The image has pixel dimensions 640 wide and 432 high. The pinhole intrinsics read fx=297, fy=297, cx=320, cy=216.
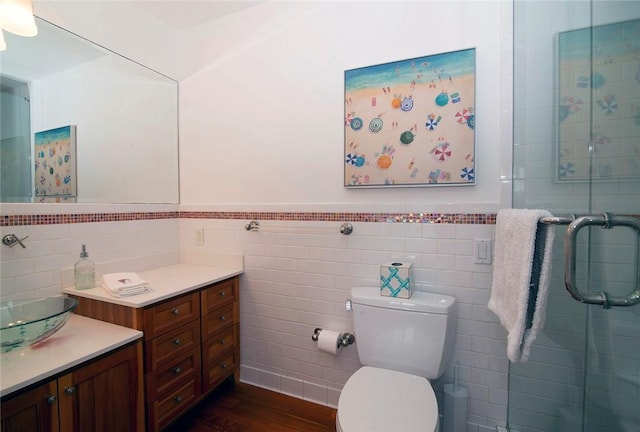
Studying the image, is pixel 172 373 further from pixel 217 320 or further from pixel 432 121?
pixel 432 121

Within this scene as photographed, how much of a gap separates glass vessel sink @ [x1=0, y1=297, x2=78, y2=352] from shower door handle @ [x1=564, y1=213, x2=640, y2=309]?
1.76 meters

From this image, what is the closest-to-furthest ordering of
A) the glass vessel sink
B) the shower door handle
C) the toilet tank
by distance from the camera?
the shower door handle, the glass vessel sink, the toilet tank

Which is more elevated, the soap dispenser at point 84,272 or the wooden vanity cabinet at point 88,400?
the soap dispenser at point 84,272

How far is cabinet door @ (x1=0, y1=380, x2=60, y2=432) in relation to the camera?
92cm

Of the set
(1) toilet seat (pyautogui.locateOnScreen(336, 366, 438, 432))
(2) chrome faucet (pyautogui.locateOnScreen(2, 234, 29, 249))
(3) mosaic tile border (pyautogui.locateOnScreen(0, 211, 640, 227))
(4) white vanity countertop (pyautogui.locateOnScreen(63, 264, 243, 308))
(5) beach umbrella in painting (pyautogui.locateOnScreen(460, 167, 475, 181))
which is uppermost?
(5) beach umbrella in painting (pyautogui.locateOnScreen(460, 167, 475, 181))

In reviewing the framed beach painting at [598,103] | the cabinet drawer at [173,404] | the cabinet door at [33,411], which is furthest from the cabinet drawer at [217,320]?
the framed beach painting at [598,103]

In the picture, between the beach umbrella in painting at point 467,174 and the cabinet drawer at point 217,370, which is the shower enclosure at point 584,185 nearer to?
the beach umbrella in painting at point 467,174

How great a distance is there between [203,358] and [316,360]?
659 millimetres

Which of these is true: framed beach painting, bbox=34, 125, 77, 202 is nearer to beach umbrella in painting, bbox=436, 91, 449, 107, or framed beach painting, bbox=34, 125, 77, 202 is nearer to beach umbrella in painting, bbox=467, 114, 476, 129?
beach umbrella in painting, bbox=436, 91, 449, 107

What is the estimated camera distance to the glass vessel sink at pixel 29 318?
3.34 ft

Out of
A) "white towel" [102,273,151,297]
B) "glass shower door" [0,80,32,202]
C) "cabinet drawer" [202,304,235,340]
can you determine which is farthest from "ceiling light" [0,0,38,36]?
"cabinet drawer" [202,304,235,340]

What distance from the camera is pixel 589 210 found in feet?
3.29

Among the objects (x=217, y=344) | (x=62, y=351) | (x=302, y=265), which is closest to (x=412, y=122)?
(x=302, y=265)

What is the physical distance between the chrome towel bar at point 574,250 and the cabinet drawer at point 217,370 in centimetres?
177
